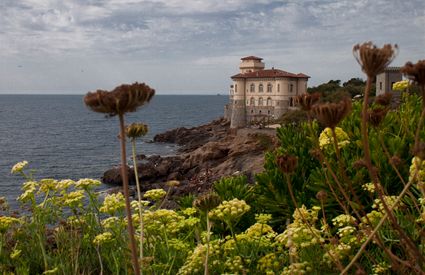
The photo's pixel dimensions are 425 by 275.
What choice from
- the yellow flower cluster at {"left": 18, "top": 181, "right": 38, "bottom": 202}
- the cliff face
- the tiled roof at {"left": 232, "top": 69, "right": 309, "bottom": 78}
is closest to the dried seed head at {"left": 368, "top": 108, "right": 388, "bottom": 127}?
the yellow flower cluster at {"left": 18, "top": 181, "right": 38, "bottom": 202}

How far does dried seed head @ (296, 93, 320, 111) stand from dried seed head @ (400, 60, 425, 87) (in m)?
0.60

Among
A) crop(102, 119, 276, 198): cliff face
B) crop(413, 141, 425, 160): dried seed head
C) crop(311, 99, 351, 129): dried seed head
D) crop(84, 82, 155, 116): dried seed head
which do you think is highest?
crop(84, 82, 155, 116): dried seed head

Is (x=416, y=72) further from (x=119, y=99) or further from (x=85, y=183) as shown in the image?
(x=85, y=183)

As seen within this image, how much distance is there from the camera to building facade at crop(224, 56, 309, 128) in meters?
72.2

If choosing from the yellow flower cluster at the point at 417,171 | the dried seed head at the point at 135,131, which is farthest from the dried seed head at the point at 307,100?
the dried seed head at the point at 135,131

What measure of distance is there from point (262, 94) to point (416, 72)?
2840 inches

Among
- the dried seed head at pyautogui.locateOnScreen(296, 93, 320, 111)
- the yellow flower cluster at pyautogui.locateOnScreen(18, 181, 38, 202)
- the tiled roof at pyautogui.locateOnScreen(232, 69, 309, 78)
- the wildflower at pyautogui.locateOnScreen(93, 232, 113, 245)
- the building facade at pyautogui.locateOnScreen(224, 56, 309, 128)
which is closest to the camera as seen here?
the dried seed head at pyautogui.locateOnScreen(296, 93, 320, 111)

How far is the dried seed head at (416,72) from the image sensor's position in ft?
6.50

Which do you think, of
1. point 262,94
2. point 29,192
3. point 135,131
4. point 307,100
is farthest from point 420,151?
point 262,94

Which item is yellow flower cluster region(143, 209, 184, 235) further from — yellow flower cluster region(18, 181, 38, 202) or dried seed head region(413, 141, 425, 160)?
dried seed head region(413, 141, 425, 160)

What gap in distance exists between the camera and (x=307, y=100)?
8.51 ft

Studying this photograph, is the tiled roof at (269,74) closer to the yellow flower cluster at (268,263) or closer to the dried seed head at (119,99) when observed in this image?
the yellow flower cluster at (268,263)

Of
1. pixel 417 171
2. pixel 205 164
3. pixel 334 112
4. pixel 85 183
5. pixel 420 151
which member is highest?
pixel 334 112

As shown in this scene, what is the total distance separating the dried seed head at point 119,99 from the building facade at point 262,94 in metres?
69.7
